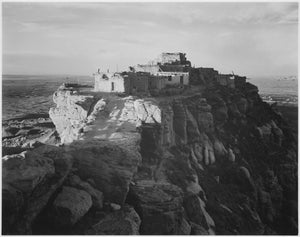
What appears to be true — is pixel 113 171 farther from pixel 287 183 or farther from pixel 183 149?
pixel 287 183

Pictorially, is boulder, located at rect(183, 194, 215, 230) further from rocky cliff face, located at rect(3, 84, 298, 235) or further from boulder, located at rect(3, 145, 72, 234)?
boulder, located at rect(3, 145, 72, 234)

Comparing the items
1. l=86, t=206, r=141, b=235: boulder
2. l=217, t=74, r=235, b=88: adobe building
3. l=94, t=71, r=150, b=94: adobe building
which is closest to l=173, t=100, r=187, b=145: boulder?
l=94, t=71, r=150, b=94: adobe building

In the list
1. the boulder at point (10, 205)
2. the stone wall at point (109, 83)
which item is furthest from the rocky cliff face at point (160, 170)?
the stone wall at point (109, 83)

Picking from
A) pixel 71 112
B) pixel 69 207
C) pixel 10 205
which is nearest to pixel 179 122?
pixel 71 112

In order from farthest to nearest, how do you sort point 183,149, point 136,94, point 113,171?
point 136,94 < point 183,149 < point 113,171

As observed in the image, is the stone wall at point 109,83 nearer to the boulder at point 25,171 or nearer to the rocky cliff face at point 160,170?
the rocky cliff face at point 160,170

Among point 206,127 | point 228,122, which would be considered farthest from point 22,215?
point 228,122
